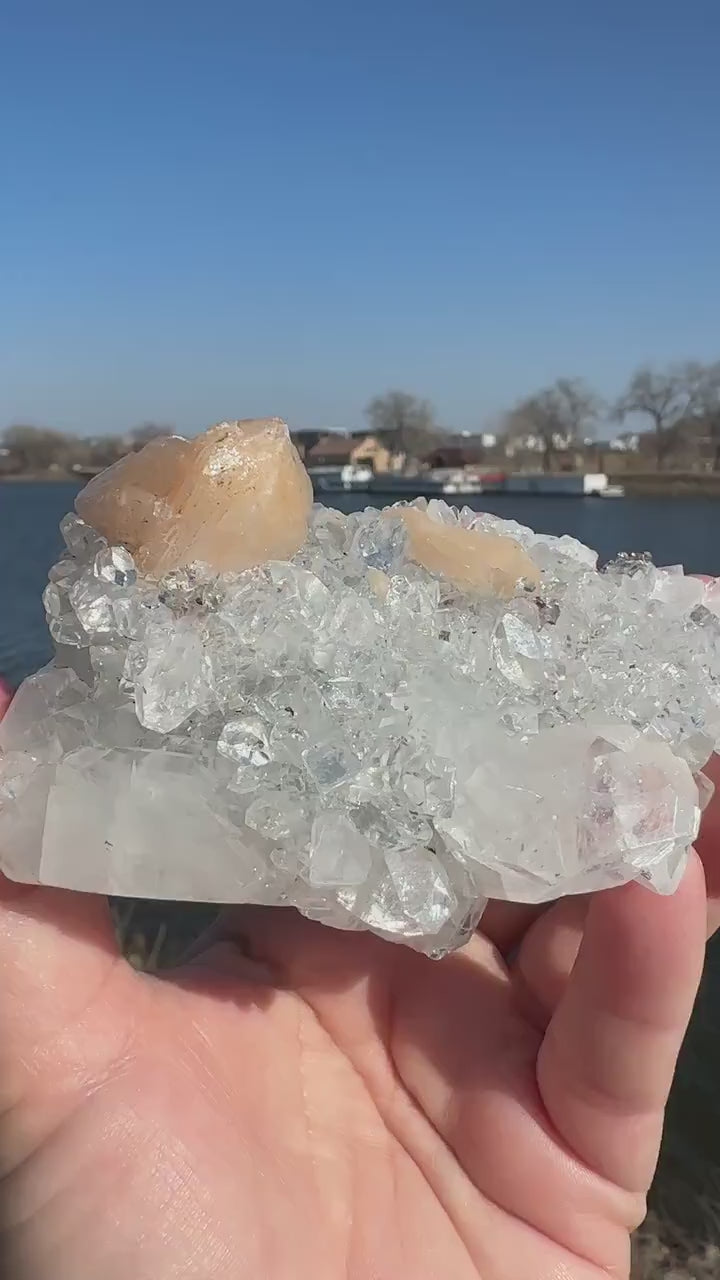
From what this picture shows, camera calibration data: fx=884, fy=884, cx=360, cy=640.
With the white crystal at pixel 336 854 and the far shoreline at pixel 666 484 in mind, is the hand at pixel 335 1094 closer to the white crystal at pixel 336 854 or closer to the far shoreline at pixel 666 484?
the white crystal at pixel 336 854

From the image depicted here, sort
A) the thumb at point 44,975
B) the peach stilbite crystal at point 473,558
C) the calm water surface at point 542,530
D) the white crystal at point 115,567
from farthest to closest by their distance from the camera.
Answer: the calm water surface at point 542,530 < the peach stilbite crystal at point 473,558 < the white crystal at point 115,567 < the thumb at point 44,975

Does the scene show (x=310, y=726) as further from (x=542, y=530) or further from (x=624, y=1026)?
(x=542, y=530)

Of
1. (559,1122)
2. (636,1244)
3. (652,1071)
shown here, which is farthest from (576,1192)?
(636,1244)

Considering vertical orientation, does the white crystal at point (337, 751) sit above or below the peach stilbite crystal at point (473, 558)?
below

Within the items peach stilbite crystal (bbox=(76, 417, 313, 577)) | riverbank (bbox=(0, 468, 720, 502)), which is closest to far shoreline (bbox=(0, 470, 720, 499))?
riverbank (bbox=(0, 468, 720, 502))

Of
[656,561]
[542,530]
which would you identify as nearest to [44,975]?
[656,561]

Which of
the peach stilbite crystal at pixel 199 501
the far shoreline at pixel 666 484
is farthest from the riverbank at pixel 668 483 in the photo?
the peach stilbite crystal at pixel 199 501

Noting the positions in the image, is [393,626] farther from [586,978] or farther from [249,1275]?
[249,1275]
